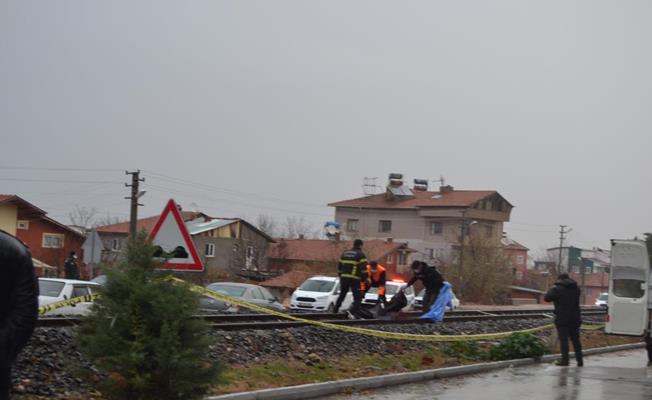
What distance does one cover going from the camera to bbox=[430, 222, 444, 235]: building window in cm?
10156

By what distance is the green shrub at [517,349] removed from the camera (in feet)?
59.8

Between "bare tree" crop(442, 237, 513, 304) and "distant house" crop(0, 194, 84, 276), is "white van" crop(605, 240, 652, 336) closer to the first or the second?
"distant house" crop(0, 194, 84, 276)

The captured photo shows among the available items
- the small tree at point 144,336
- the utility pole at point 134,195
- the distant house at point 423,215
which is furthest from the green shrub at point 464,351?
the distant house at point 423,215

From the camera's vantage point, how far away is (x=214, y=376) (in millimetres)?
8602

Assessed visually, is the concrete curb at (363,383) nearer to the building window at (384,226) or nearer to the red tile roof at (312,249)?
the red tile roof at (312,249)

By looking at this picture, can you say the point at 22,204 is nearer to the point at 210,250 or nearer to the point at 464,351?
the point at 210,250

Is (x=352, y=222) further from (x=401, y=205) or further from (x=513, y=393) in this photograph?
(x=513, y=393)

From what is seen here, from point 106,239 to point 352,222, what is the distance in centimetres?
2945

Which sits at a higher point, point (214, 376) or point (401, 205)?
point (401, 205)

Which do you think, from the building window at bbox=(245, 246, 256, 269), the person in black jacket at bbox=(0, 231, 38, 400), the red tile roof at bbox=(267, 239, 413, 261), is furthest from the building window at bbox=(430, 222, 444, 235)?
the person in black jacket at bbox=(0, 231, 38, 400)

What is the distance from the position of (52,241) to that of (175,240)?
62589 mm

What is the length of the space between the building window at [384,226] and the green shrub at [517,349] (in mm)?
86060

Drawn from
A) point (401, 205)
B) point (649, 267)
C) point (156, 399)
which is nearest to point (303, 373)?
point (156, 399)

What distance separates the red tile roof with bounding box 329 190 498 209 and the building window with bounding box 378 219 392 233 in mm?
1820
